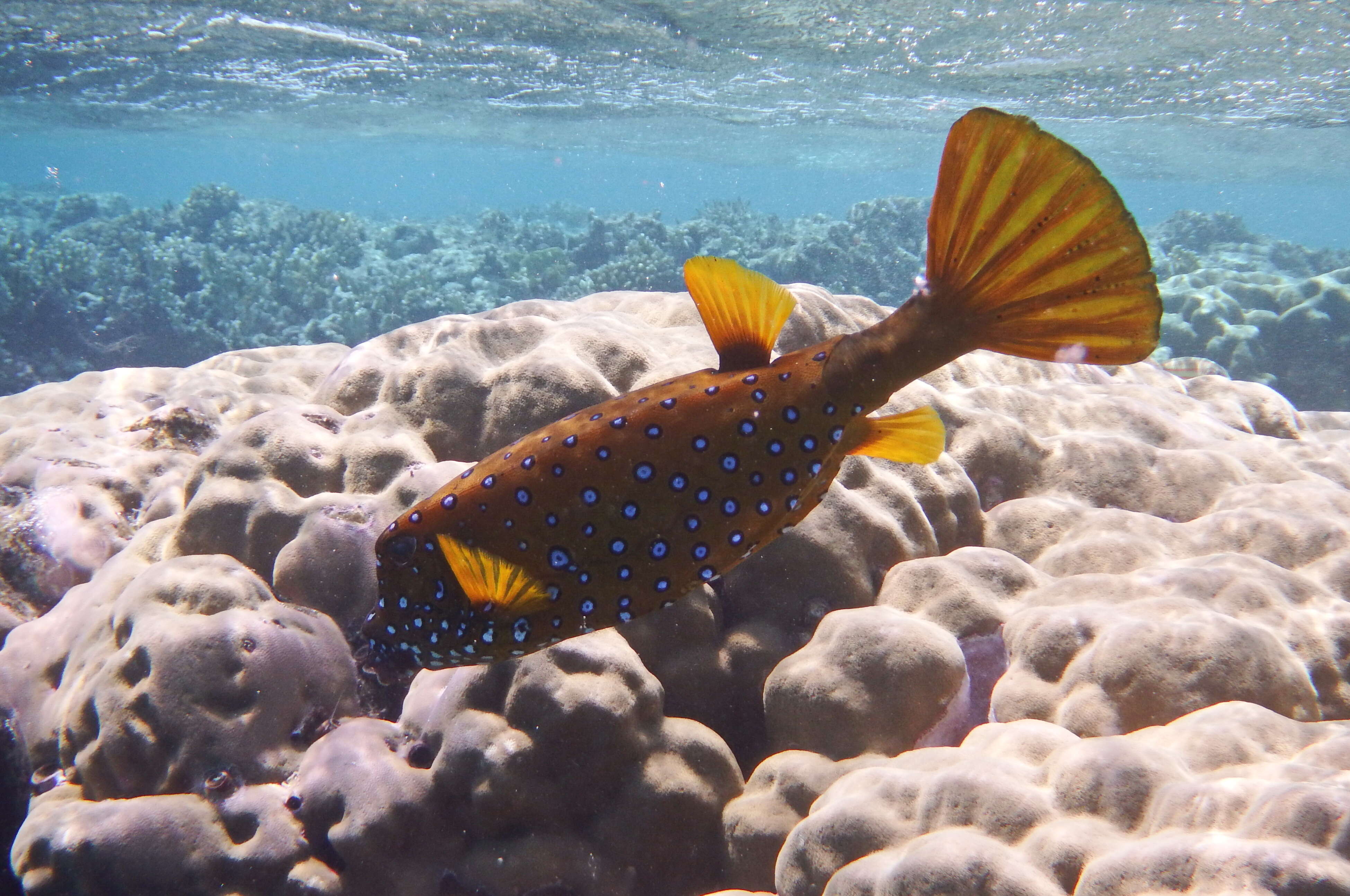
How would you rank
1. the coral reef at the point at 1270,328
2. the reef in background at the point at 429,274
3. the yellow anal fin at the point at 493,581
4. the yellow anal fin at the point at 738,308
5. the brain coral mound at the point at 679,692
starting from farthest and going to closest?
the reef in background at the point at 429,274
the coral reef at the point at 1270,328
the brain coral mound at the point at 679,692
the yellow anal fin at the point at 738,308
the yellow anal fin at the point at 493,581

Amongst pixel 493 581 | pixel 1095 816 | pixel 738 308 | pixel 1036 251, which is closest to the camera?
pixel 1036 251

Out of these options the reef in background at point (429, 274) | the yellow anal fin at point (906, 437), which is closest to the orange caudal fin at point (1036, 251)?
the yellow anal fin at point (906, 437)

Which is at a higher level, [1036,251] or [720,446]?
[1036,251]

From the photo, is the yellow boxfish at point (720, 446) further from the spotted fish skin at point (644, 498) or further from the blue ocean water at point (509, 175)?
the blue ocean water at point (509, 175)

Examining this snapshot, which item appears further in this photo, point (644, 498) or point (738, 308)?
point (738, 308)

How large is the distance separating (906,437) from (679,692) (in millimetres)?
2221

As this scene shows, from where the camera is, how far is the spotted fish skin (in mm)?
1703

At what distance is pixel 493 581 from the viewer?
5.51 feet

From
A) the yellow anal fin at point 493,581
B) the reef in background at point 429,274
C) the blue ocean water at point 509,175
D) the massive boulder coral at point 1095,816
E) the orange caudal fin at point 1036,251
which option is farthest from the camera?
the blue ocean water at point 509,175

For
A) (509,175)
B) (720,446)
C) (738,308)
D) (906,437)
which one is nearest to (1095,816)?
(906,437)

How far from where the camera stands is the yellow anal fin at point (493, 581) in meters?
1.68

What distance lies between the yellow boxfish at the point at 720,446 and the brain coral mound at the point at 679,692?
126 cm

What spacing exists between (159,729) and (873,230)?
2269 centimetres

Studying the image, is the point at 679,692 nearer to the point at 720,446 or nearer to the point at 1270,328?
the point at 720,446
